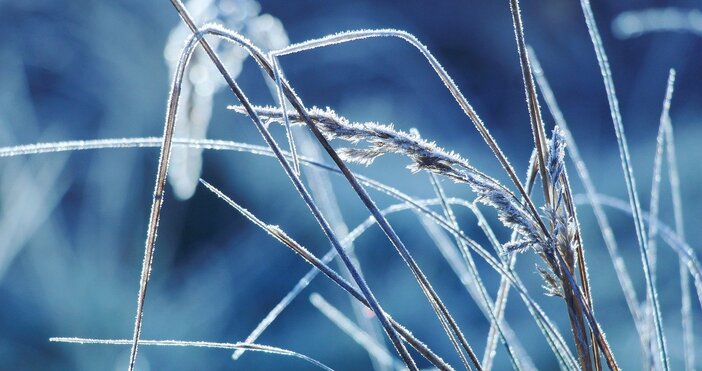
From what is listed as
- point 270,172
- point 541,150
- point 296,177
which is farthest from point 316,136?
point 270,172

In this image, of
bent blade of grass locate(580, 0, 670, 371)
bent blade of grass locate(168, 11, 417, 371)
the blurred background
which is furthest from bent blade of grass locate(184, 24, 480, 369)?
the blurred background

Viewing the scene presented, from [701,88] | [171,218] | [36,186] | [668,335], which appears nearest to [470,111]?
[36,186]

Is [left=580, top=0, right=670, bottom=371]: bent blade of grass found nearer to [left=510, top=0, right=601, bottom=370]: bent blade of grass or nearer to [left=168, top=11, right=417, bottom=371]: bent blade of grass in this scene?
[left=510, top=0, right=601, bottom=370]: bent blade of grass

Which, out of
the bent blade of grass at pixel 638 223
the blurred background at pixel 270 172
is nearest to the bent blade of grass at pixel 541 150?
the bent blade of grass at pixel 638 223

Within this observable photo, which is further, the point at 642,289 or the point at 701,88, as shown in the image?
the point at 701,88

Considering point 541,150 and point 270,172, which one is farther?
point 270,172

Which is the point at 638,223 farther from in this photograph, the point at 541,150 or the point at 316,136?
the point at 316,136

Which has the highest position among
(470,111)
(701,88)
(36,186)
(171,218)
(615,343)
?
(701,88)

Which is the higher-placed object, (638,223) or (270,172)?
(270,172)

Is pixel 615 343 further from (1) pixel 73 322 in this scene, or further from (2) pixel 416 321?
(1) pixel 73 322
